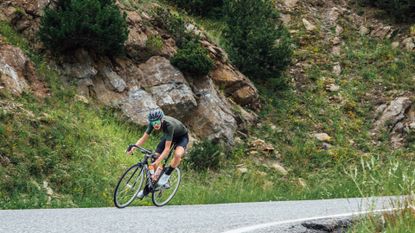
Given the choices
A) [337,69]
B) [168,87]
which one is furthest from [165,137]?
[337,69]

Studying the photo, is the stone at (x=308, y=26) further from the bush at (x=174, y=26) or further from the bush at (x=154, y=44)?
the bush at (x=154, y=44)

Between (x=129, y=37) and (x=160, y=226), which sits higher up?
(x=160, y=226)

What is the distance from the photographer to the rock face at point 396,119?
69.9 feet

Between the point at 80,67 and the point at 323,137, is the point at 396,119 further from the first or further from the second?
the point at 80,67

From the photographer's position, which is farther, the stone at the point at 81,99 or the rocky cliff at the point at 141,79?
the rocky cliff at the point at 141,79

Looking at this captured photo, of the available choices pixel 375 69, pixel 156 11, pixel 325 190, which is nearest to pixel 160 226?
pixel 325 190

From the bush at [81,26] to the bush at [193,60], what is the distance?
2.52m

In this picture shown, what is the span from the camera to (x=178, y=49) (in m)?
19.2

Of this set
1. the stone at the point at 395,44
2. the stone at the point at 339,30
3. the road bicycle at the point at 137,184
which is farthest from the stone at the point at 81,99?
the stone at the point at 395,44

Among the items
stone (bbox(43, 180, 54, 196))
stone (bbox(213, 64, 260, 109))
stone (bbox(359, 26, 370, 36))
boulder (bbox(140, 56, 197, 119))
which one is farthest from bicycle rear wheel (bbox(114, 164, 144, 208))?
stone (bbox(359, 26, 370, 36))

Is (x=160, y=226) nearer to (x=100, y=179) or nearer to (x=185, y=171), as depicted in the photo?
(x=100, y=179)

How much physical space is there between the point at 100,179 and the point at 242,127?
8.02 m

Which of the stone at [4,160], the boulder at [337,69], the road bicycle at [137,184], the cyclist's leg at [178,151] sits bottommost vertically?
the boulder at [337,69]

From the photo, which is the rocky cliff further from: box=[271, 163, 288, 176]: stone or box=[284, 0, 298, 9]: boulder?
box=[284, 0, 298, 9]: boulder
